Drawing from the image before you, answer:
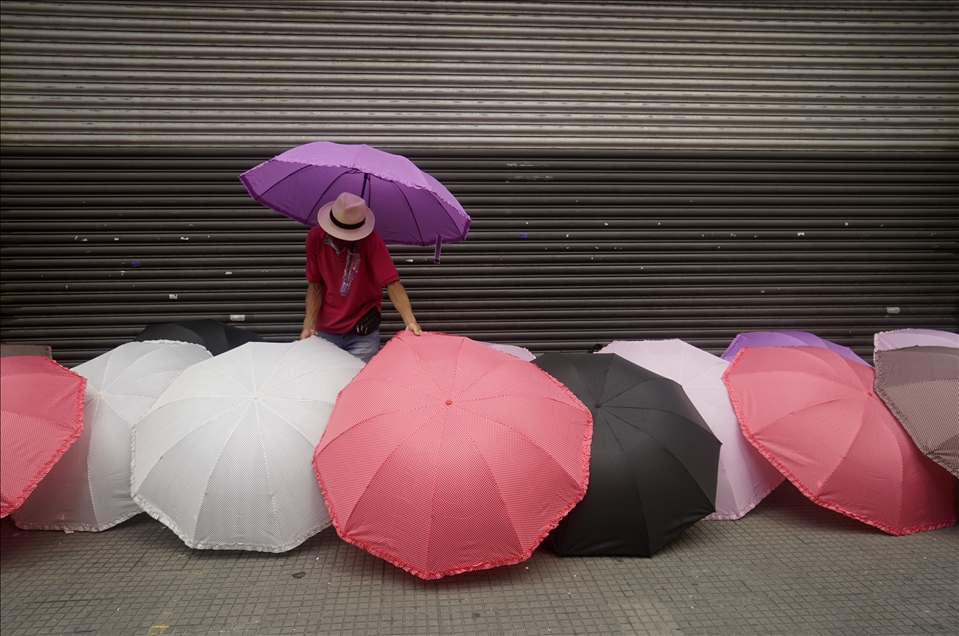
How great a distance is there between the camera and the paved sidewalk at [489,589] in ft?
9.45

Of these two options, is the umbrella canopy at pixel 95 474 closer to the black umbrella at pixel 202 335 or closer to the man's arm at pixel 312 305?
the black umbrella at pixel 202 335

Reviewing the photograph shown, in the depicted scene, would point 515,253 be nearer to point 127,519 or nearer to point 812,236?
point 812,236

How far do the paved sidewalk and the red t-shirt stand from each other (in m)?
1.46

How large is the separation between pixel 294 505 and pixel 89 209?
361cm

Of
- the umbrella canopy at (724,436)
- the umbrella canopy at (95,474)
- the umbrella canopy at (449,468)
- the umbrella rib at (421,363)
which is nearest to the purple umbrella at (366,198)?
the umbrella rib at (421,363)

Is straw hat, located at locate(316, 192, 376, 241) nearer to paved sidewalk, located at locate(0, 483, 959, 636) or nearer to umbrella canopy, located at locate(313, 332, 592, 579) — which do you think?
umbrella canopy, located at locate(313, 332, 592, 579)

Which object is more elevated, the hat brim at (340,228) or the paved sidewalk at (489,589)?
the hat brim at (340,228)

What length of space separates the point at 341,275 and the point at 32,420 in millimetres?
1913

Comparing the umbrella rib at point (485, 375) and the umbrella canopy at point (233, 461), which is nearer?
the umbrella canopy at point (233, 461)

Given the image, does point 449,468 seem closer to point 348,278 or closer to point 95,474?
point 348,278

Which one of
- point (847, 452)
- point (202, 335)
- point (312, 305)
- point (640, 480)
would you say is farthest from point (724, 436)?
point (202, 335)

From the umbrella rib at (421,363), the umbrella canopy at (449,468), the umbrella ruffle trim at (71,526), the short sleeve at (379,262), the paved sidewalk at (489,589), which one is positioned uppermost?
the short sleeve at (379,262)

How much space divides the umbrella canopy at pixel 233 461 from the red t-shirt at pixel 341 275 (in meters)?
0.79

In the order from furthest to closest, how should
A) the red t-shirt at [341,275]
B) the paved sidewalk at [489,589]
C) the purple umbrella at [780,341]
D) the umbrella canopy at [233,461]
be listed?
the purple umbrella at [780,341]
the red t-shirt at [341,275]
the umbrella canopy at [233,461]
the paved sidewalk at [489,589]
